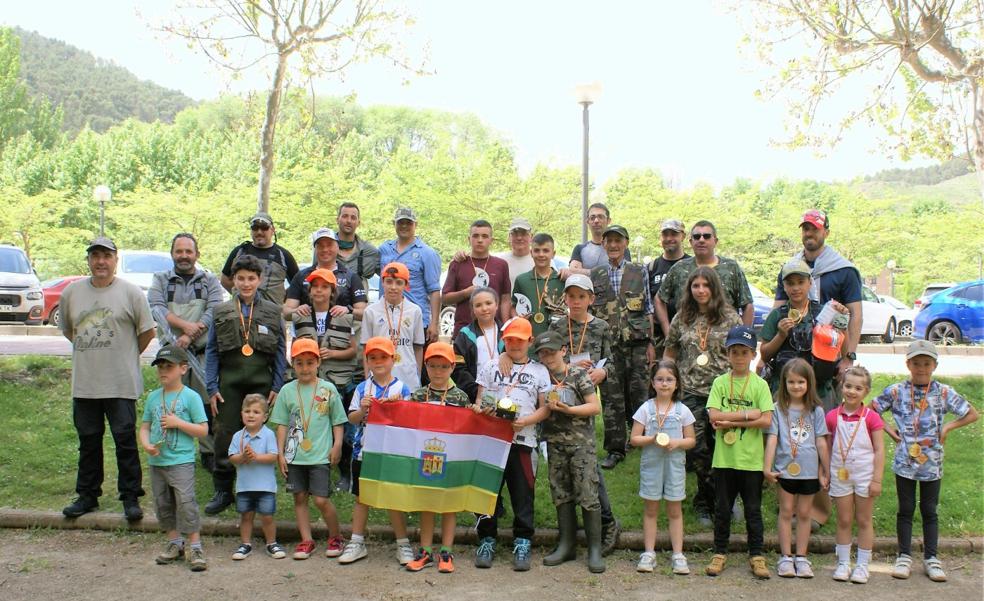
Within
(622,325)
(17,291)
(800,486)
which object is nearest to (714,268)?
(622,325)

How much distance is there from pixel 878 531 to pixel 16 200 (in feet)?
108

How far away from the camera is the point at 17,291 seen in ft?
61.9

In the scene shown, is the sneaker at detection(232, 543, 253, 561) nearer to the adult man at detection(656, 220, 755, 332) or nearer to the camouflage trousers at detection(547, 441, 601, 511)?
the camouflage trousers at detection(547, 441, 601, 511)

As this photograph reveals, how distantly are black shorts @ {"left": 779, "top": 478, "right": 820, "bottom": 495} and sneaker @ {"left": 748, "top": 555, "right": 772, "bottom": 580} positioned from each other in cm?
49

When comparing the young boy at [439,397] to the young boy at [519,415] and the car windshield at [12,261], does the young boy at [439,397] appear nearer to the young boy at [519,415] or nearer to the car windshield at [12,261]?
the young boy at [519,415]

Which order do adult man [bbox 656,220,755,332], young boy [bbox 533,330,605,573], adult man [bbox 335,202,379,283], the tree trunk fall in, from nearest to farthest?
young boy [bbox 533,330,605,573] → adult man [bbox 656,220,755,332] → adult man [bbox 335,202,379,283] → the tree trunk

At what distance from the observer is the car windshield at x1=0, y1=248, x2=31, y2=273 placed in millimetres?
18781

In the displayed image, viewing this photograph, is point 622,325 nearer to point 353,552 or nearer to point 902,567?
point 902,567

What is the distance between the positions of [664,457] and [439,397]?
159 cm

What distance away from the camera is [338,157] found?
45.6 metres

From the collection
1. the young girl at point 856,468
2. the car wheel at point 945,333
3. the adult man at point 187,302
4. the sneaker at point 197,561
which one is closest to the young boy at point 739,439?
the young girl at point 856,468

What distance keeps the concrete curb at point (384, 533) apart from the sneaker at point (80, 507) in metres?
0.05

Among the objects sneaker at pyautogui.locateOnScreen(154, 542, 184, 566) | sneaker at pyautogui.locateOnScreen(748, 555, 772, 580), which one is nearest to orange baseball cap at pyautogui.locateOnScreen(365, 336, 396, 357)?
sneaker at pyautogui.locateOnScreen(154, 542, 184, 566)

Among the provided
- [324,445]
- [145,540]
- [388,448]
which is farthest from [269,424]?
[145,540]
